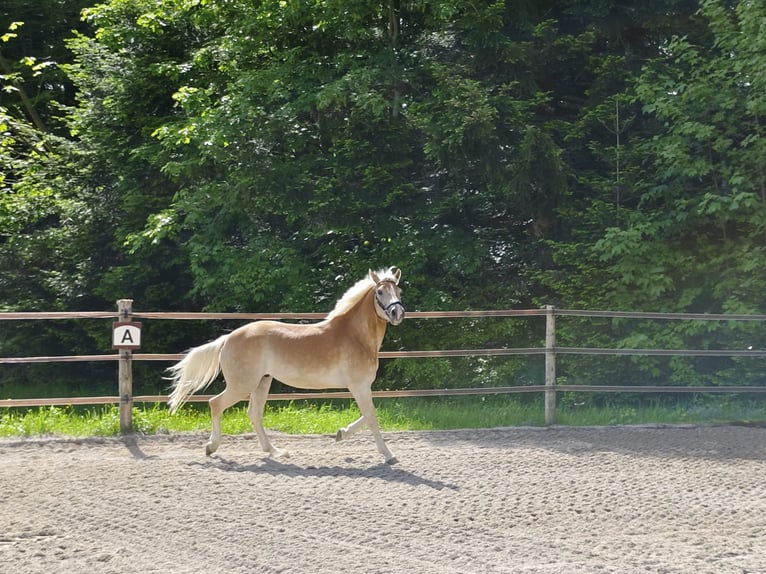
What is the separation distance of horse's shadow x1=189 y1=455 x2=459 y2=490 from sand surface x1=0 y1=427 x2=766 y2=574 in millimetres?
27

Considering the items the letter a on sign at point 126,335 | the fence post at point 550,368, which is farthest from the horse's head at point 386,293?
the fence post at point 550,368

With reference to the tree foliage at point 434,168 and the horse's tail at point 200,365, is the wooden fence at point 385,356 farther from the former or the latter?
the tree foliage at point 434,168

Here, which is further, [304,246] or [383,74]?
[304,246]

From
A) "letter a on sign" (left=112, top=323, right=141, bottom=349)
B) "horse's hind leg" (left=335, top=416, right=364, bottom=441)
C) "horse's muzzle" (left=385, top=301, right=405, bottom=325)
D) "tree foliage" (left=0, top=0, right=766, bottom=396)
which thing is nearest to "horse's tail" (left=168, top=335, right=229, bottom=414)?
"letter a on sign" (left=112, top=323, right=141, bottom=349)

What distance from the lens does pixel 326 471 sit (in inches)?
326

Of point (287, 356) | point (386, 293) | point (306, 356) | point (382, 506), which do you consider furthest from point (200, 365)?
point (382, 506)

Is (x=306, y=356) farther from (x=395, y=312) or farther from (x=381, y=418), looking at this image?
(x=381, y=418)

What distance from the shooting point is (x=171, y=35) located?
58.1 ft

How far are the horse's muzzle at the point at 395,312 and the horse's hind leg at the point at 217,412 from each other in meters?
1.70

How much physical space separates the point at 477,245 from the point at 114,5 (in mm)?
8152

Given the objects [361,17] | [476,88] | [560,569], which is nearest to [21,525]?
[560,569]

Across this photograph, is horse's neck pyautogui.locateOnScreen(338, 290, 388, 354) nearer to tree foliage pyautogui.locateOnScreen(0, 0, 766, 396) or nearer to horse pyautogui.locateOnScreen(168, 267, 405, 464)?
horse pyautogui.locateOnScreen(168, 267, 405, 464)

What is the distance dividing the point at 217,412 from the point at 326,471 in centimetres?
137

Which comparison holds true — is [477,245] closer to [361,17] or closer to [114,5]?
[361,17]
